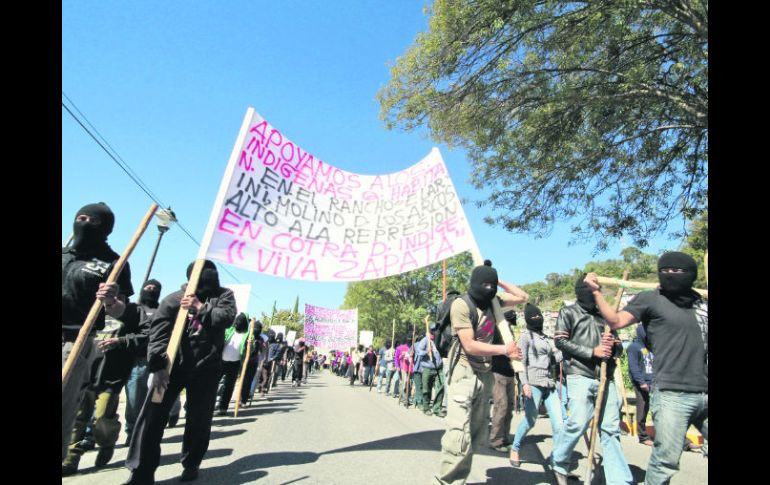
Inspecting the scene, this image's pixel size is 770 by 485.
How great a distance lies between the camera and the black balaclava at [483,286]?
3.69 m

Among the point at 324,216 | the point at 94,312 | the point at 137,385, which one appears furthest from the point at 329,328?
the point at 94,312

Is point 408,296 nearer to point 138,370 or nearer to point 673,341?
point 138,370

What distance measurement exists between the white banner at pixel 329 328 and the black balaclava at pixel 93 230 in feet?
57.9

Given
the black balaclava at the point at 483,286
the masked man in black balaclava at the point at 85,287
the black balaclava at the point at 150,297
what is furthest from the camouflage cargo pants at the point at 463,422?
the black balaclava at the point at 150,297

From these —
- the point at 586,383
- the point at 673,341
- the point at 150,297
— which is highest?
the point at 150,297

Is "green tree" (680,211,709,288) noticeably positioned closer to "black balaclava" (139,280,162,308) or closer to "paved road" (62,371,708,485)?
"paved road" (62,371,708,485)

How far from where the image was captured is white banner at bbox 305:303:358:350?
819 inches

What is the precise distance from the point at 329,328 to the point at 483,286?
60.3ft

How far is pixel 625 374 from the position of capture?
11992 millimetres

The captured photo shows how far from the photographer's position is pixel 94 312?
2.82 metres
